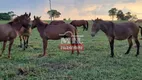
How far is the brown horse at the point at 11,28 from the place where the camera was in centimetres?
1071

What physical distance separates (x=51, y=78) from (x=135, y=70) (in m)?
2.89

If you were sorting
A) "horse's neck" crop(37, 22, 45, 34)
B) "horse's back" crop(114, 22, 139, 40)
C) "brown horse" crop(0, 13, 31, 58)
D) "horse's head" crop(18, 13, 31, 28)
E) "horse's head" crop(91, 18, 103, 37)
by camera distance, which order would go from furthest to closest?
"horse's neck" crop(37, 22, 45, 34)
"horse's back" crop(114, 22, 139, 40)
"horse's head" crop(91, 18, 103, 37)
"horse's head" crop(18, 13, 31, 28)
"brown horse" crop(0, 13, 31, 58)

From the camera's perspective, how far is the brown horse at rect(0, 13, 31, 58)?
422 inches

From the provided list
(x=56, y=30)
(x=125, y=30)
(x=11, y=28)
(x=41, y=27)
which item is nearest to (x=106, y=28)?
(x=125, y=30)

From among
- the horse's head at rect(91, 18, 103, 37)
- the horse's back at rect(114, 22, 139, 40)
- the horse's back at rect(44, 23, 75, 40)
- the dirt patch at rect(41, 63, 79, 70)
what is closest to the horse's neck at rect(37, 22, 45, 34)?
the horse's back at rect(44, 23, 75, 40)

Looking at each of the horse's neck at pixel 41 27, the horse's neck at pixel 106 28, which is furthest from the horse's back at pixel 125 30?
the horse's neck at pixel 41 27

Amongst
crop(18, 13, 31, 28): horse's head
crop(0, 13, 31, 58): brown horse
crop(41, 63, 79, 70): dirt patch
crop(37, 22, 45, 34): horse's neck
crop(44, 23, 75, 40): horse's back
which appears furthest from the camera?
crop(37, 22, 45, 34): horse's neck

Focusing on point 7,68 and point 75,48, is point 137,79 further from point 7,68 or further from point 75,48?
point 75,48

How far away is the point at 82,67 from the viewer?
28.7ft

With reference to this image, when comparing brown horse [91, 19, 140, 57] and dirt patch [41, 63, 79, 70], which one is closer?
dirt patch [41, 63, 79, 70]

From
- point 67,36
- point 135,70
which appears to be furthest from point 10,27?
point 135,70

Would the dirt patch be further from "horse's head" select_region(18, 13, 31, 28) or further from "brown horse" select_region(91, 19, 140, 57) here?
"brown horse" select_region(91, 19, 140, 57)

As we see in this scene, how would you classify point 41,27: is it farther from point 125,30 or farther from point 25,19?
point 125,30

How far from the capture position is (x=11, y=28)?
35.9ft
